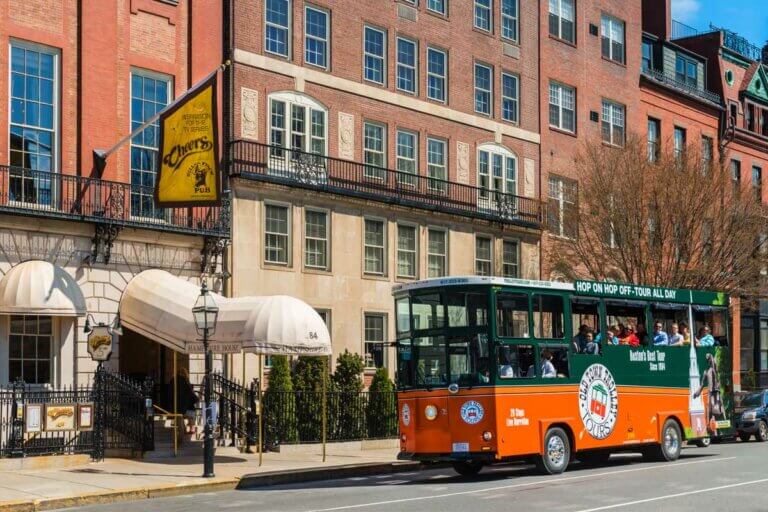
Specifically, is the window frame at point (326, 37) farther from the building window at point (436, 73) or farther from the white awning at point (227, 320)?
the white awning at point (227, 320)

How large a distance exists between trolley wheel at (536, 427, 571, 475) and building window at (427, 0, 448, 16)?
63.3ft

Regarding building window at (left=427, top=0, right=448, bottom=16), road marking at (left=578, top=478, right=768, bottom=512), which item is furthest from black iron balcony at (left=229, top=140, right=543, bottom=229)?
road marking at (left=578, top=478, right=768, bottom=512)

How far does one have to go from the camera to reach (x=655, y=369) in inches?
981

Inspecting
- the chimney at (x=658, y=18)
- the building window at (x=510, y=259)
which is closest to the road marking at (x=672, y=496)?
the building window at (x=510, y=259)

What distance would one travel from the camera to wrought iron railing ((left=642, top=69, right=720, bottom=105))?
161 ft

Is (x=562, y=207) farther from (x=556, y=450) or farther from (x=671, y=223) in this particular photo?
(x=556, y=450)

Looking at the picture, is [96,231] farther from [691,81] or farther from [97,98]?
[691,81]

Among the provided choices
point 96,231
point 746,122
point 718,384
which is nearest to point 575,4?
point 746,122

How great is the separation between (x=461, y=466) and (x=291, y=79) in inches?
550

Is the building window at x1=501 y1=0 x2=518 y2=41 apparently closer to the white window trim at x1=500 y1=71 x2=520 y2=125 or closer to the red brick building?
the white window trim at x1=500 y1=71 x2=520 y2=125

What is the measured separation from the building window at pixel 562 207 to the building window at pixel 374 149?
7720mm

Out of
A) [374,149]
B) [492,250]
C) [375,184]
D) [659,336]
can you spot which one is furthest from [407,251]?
[659,336]

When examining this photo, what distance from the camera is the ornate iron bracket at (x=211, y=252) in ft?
96.6

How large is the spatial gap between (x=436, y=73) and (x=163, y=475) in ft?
65.7
